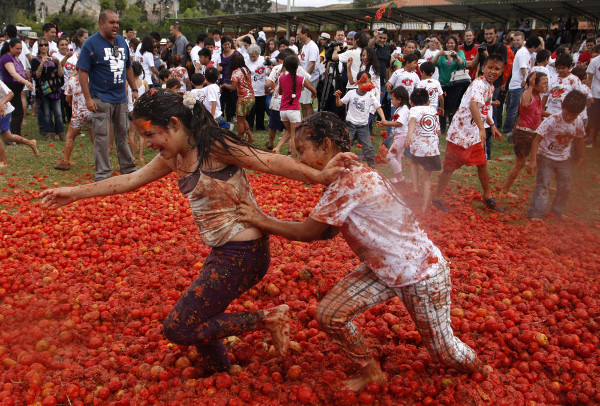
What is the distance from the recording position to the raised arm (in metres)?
3.17

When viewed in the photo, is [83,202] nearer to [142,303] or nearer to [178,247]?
[178,247]

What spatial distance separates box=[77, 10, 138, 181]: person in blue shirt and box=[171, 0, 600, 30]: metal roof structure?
733 inches

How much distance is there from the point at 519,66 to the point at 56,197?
34.7 feet

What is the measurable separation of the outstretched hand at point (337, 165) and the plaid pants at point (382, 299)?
0.75 m

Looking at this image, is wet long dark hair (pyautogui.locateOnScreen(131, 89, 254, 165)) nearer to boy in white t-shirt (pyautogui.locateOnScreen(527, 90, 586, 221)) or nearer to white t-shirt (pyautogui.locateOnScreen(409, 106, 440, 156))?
white t-shirt (pyautogui.locateOnScreen(409, 106, 440, 156))

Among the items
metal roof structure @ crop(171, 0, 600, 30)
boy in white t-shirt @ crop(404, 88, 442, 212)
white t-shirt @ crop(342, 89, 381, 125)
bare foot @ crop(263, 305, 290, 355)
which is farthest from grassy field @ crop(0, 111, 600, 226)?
metal roof structure @ crop(171, 0, 600, 30)

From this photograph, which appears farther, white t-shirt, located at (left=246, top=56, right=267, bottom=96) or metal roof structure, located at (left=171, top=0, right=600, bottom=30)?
metal roof structure, located at (left=171, top=0, right=600, bottom=30)

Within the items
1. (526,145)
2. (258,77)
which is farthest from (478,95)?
(258,77)

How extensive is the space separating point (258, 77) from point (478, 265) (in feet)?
27.5

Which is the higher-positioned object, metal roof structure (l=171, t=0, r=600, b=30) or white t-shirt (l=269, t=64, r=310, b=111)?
metal roof structure (l=171, t=0, r=600, b=30)

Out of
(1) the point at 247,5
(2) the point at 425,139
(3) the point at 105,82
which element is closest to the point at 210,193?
(2) the point at 425,139

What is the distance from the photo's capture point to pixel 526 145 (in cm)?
745

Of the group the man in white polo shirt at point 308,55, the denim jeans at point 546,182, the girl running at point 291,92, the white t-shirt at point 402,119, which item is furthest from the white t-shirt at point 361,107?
the denim jeans at point 546,182

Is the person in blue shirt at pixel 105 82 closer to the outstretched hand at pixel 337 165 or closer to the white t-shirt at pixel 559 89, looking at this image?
the outstretched hand at pixel 337 165
